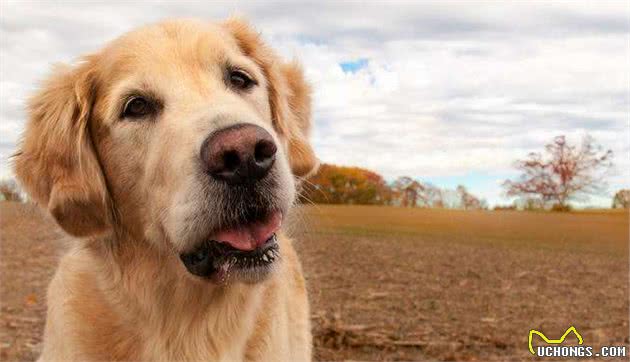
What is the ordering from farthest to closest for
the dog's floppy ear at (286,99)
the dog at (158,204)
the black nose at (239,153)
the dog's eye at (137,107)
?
the dog's floppy ear at (286,99), the dog's eye at (137,107), the dog at (158,204), the black nose at (239,153)

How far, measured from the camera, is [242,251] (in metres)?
3.65

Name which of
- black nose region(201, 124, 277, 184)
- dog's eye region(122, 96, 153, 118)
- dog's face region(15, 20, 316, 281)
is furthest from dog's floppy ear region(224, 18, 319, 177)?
black nose region(201, 124, 277, 184)

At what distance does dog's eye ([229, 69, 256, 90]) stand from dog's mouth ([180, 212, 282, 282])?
907mm

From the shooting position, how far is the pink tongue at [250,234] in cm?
363

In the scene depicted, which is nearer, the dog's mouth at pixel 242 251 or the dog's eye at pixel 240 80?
the dog's mouth at pixel 242 251

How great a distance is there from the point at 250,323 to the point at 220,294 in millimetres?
238

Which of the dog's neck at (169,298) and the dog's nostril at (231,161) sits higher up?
the dog's nostril at (231,161)

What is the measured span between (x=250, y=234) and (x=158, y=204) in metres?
0.49

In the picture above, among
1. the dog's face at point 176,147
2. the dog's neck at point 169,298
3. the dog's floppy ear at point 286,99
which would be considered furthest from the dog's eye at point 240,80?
the dog's neck at point 169,298

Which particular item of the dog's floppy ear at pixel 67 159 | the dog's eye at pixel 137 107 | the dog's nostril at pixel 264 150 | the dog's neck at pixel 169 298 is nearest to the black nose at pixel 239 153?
the dog's nostril at pixel 264 150

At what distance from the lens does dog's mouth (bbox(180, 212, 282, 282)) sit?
363cm

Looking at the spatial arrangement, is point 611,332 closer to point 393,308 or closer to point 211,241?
point 393,308

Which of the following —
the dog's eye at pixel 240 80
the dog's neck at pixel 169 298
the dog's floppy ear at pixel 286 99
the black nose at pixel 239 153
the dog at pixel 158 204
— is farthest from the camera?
the dog's floppy ear at pixel 286 99

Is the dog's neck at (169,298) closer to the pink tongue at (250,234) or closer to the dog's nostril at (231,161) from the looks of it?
the pink tongue at (250,234)
